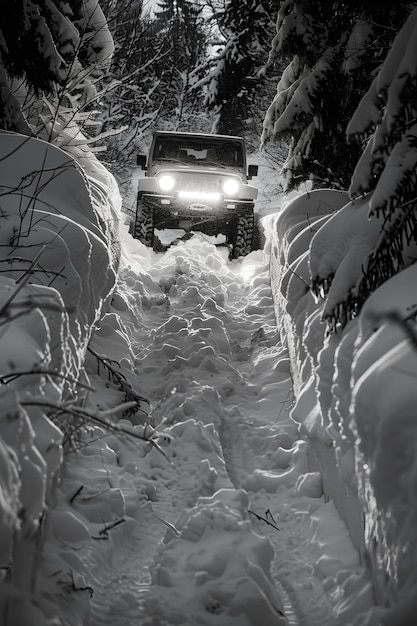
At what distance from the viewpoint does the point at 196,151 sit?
10570mm

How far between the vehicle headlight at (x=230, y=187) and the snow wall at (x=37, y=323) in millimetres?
4070

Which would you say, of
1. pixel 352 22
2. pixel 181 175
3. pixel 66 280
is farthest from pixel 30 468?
pixel 181 175

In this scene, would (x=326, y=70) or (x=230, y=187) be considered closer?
(x=326, y=70)

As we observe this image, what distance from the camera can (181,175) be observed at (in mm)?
9602

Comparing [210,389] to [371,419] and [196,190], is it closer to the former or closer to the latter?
[371,419]

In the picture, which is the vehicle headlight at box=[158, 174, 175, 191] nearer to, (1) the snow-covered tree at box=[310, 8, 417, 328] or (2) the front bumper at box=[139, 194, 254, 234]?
(2) the front bumper at box=[139, 194, 254, 234]

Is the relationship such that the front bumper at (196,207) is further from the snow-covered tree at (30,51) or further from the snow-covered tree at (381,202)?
the snow-covered tree at (381,202)

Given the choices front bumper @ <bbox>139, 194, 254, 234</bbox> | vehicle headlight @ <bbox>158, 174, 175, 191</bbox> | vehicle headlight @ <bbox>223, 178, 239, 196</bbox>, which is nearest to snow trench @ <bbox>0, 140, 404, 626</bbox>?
front bumper @ <bbox>139, 194, 254, 234</bbox>

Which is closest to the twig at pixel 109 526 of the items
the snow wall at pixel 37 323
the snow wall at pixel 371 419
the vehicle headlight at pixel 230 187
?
the snow wall at pixel 37 323

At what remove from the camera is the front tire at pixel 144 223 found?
9734 mm

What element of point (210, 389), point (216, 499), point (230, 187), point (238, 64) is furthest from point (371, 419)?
point (238, 64)

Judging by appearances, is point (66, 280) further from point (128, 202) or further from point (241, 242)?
point (128, 202)

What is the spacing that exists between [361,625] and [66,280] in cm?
224

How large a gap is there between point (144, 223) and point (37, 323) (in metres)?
7.43
